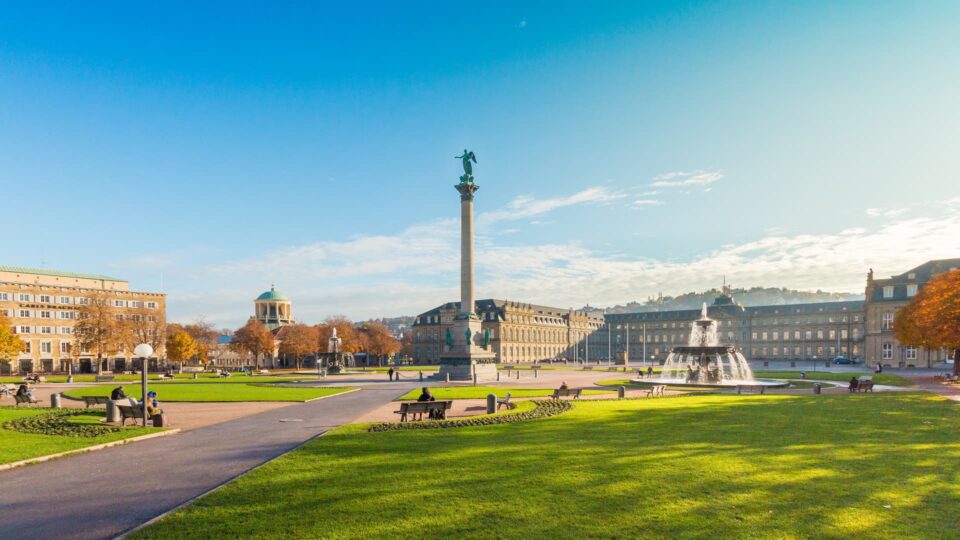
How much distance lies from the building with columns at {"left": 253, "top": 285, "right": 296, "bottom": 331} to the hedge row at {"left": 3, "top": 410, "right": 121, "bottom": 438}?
128695 mm

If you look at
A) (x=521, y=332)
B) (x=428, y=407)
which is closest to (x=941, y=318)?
(x=428, y=407)

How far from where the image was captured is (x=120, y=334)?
80.5 m

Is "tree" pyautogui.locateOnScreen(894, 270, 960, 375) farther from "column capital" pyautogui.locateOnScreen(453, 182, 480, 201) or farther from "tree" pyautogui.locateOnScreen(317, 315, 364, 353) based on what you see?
"tree" pyautogui.locateOnScreen(317, 315, 364, 353)

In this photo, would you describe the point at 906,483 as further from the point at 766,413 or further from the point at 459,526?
the point at 766,413

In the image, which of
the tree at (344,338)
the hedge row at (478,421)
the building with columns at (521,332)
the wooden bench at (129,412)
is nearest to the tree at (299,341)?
the tree at (344,338)

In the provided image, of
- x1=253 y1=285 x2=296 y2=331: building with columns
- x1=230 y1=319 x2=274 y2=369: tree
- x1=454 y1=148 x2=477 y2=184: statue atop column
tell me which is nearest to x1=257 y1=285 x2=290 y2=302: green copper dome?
x1=253 y1=285 x2=296 y2=331: building with columns

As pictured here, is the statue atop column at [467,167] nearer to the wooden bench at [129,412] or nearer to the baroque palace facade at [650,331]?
the wooden bench at [129,412]

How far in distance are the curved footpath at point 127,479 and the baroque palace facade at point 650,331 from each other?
339ft

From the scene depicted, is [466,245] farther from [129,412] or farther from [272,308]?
[272,308]

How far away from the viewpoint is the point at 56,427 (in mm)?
20422

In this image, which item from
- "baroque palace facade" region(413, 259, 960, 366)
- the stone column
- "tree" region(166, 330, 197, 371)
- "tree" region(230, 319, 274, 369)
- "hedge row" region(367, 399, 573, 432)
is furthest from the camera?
"baroque palace facade" region(413, 259, 960, 366)

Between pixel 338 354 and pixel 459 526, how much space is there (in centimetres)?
6969

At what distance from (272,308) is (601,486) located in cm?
15092

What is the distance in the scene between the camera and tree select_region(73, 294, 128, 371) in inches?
3039
